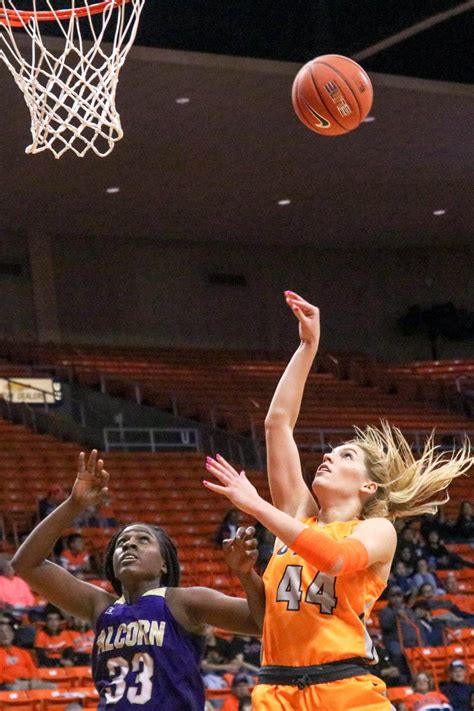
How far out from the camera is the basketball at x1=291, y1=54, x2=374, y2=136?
7684mm

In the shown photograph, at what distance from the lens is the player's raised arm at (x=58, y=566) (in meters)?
3.82

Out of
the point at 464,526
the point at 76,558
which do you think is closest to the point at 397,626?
the point at 76,558

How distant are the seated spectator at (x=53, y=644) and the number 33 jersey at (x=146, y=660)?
20.0ft

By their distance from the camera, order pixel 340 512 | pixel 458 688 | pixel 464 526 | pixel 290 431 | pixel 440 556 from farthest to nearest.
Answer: pixel 464 526 → pixel 440 556 → pixel 458 688 → pixel 290 431 → pixel 340 512

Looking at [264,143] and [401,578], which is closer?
[401,578]

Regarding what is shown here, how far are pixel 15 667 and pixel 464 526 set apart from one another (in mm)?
6979

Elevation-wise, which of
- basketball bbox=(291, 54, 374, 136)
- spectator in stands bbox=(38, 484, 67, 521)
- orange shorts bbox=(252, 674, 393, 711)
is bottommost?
orange shorts bbox=(252, 674, 393, 711)

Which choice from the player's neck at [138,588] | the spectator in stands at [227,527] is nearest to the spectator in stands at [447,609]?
the spectator in stands at [227,527]

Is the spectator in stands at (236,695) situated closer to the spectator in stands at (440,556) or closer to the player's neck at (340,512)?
the spectator in stands at (440,556)

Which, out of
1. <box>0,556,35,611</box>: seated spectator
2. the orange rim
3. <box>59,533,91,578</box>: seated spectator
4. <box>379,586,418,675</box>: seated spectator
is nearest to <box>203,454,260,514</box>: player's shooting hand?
the orange rim

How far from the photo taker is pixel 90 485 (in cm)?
383

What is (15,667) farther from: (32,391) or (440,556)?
(32,391)

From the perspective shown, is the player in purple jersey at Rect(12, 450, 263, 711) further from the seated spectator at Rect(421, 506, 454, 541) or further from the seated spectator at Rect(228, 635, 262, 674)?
the seated spectator at Rect(421, 506, 454, 541)

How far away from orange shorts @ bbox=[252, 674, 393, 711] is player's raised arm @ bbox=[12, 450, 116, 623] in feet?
1.95
